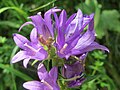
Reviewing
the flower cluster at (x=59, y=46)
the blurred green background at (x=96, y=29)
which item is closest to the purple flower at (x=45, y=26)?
the flower cluster at (x=59, y=46)

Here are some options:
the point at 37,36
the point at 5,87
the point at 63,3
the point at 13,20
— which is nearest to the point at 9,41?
the point at 13,20

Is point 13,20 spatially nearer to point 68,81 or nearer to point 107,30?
point 107,30

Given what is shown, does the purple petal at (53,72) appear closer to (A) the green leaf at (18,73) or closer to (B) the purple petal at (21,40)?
(B) the purple petal at (21,40)

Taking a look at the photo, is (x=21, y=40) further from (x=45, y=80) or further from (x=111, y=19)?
(x=111, y=19)

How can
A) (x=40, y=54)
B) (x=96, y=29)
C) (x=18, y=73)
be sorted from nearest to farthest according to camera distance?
(x=40, y=54) < (x=18, y=73) < (x=96, y=29)

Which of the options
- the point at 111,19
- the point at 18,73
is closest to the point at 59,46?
the point at 18,73

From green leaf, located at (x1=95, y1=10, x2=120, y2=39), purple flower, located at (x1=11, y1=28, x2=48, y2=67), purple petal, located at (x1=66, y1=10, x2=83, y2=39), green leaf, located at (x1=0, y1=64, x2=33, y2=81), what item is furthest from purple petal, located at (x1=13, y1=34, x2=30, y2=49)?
green leaf, located at (x1=95, y1=10, x2=120, y2=39)

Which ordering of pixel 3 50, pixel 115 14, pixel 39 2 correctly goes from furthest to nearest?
pixel 115 14
pixel 39 2
pixel 3 50
